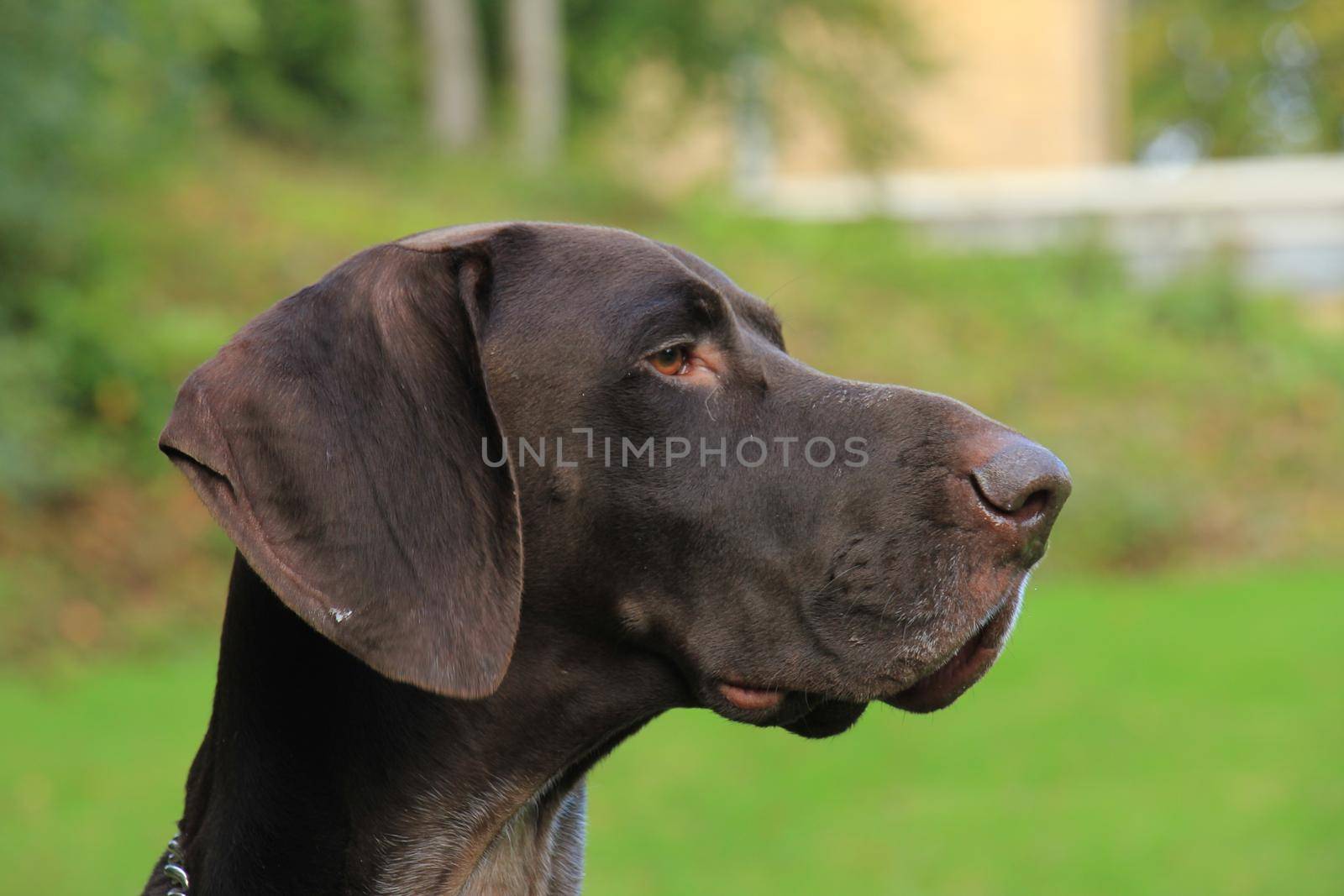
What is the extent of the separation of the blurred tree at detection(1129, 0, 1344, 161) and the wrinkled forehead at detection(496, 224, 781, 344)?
129ft

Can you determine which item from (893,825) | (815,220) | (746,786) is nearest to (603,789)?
(746,786)

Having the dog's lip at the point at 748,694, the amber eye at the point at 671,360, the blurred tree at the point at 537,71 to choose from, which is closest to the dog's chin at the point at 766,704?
the dog's lip at the point at 748,694

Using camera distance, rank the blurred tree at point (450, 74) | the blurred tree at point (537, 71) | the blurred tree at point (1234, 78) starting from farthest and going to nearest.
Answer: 1. the blurred tree at point (1234, 78)
2. the blurred tree at point (450, 74)
3. the blurred tree at point (537, 71)

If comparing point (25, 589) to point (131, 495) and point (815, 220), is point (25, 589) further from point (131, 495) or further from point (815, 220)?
point (815, 220)

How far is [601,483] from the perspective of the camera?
9.12 ft

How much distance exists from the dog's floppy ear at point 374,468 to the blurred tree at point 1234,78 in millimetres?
39819

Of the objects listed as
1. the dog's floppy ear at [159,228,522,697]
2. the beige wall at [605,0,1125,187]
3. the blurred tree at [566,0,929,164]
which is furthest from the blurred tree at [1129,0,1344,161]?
the dog's floppy ear at [159,228,522,697]

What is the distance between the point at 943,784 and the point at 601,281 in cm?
591

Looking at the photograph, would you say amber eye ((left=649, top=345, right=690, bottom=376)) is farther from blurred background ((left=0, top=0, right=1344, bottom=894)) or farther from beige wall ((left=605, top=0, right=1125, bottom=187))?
beige wall ((left=605, top=0, right=1125, bottom=187))

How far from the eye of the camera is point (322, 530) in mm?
2473

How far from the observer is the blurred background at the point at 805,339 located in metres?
7.71

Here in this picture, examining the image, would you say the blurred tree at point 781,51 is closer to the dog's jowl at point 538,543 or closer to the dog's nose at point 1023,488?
the dog's jowl at point 538,543

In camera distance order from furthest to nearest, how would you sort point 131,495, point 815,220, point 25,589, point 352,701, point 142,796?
point 815,220 → point 131,495 → point 25,589 → point 142,796 → point 352,701

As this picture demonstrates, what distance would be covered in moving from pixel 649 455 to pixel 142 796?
18.6ft
